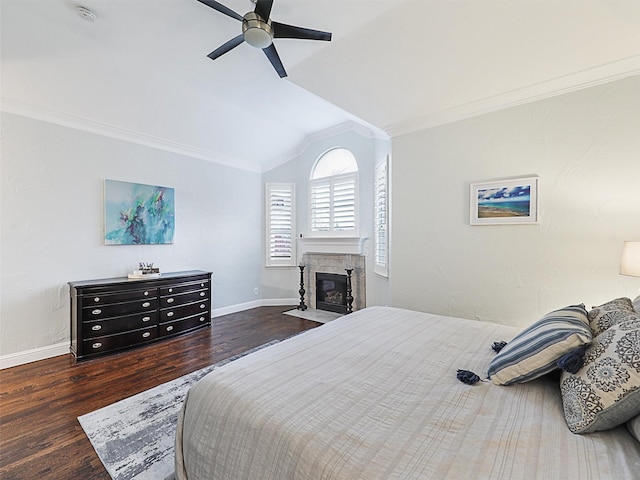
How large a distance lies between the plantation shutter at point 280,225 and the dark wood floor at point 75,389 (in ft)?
5.46

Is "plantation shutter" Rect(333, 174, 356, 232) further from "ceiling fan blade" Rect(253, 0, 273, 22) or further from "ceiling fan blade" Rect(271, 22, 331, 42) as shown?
"ceiling fan blade" Rect(253, 0, 273, 22)

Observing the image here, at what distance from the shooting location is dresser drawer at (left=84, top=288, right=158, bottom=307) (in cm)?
316

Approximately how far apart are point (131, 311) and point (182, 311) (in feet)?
2.17

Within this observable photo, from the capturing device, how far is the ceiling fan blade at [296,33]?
6.47 ft

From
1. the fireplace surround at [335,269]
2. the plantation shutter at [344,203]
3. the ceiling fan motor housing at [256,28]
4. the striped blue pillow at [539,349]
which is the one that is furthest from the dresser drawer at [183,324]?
the striped blue pillow at [539,349]

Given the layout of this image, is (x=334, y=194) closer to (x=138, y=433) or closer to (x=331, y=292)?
(x=331, y=292)

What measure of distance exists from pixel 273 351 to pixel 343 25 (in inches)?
92.1

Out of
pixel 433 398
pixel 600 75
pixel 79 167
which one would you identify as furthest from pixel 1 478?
pixel 600 75

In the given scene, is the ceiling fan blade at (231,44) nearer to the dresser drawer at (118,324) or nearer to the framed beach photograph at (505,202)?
the framed beach photograph at (505,202)

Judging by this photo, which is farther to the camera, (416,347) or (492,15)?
(492,15)

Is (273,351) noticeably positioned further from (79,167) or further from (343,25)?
(79,167)

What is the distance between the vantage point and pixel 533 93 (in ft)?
8.36

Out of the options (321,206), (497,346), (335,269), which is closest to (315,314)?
(335,269)

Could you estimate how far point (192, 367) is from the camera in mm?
2961
